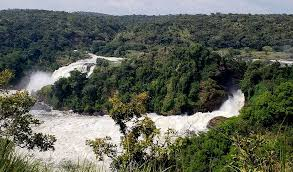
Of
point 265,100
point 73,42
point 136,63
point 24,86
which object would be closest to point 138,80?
point 136,63

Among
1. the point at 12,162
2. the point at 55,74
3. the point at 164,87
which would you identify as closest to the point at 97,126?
the point at 164,87

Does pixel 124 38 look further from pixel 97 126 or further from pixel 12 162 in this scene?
pixel 12 162

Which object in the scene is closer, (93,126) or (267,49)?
(93,126)

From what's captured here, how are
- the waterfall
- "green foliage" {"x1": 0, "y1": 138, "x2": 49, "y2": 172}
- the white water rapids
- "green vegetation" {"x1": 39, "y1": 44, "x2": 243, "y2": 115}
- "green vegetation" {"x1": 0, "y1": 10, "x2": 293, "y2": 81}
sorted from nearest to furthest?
"green foliage" {"x1": 0, "y1": 138, "x2": 49, "y2": 172}
the white water rapids
"green vegetation" {"x1": 39, "y1": 44, "x2": 243, "y2": 115}
the waterfall
"green vegetation" {"x1": 0, "y1": 10, "x2": 293, "y2": 81}

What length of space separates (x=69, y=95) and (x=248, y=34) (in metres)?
39.9

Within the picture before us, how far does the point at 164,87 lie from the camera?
6384cm

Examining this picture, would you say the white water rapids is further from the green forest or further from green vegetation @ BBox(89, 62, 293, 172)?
green vegetation @ BBox(89, 62, 293, 172)

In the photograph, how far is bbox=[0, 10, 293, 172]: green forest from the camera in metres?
13.3

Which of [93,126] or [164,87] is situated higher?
[164,87]

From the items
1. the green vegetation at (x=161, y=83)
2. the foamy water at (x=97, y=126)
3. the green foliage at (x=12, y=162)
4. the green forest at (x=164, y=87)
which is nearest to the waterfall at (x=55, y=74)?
the green forest at (x=164, y=87)

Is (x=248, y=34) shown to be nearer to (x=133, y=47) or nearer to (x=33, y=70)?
(x=133, y=47)

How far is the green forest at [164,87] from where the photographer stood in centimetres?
1331

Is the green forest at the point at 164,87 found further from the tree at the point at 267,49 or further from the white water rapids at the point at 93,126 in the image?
the white water rapids at the point at 93,126

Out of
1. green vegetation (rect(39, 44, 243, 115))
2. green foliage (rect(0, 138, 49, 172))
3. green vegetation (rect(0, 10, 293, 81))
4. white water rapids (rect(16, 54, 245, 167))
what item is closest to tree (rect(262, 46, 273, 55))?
green vegetation (rect(0, 10, 293, 81))
